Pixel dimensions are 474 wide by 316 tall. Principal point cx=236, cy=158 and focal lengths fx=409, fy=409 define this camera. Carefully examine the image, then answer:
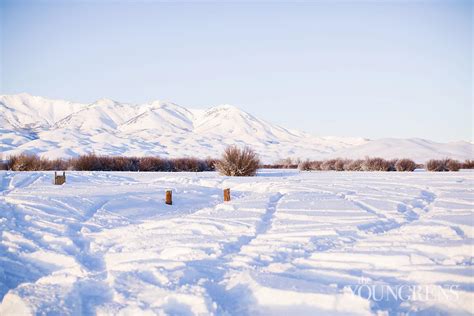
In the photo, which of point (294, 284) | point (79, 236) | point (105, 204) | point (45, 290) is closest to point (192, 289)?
point (294, 284)

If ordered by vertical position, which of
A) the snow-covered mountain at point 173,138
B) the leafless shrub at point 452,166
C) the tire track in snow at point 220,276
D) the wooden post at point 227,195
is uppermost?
the snow-covered mountain at point 173,138

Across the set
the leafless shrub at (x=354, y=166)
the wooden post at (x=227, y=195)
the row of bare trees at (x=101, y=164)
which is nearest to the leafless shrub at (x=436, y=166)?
the leafless shrub at (x=354, y=166)

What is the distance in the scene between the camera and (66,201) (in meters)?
8.25

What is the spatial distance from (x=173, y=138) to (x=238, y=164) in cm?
10348

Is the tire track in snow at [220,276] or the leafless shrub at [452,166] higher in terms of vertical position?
the leafless shrub at [452,166]

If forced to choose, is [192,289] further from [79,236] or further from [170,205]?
[170,205]

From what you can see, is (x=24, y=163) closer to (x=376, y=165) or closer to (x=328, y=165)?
(x=328, y=165)

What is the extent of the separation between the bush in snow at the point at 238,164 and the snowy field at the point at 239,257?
8030 mm

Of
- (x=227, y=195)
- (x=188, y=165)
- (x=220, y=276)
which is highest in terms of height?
(x=188, y=165)

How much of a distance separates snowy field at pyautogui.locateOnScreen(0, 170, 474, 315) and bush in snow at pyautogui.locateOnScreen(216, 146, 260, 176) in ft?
26.3

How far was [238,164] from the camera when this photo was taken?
16.5 m

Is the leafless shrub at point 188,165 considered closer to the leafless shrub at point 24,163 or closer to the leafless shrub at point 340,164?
the leafless shrub at point 24,163

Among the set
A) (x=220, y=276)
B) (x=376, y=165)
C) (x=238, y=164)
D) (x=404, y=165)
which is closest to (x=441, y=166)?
(x=404, y=165)

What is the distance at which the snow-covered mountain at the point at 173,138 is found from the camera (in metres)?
39.3
